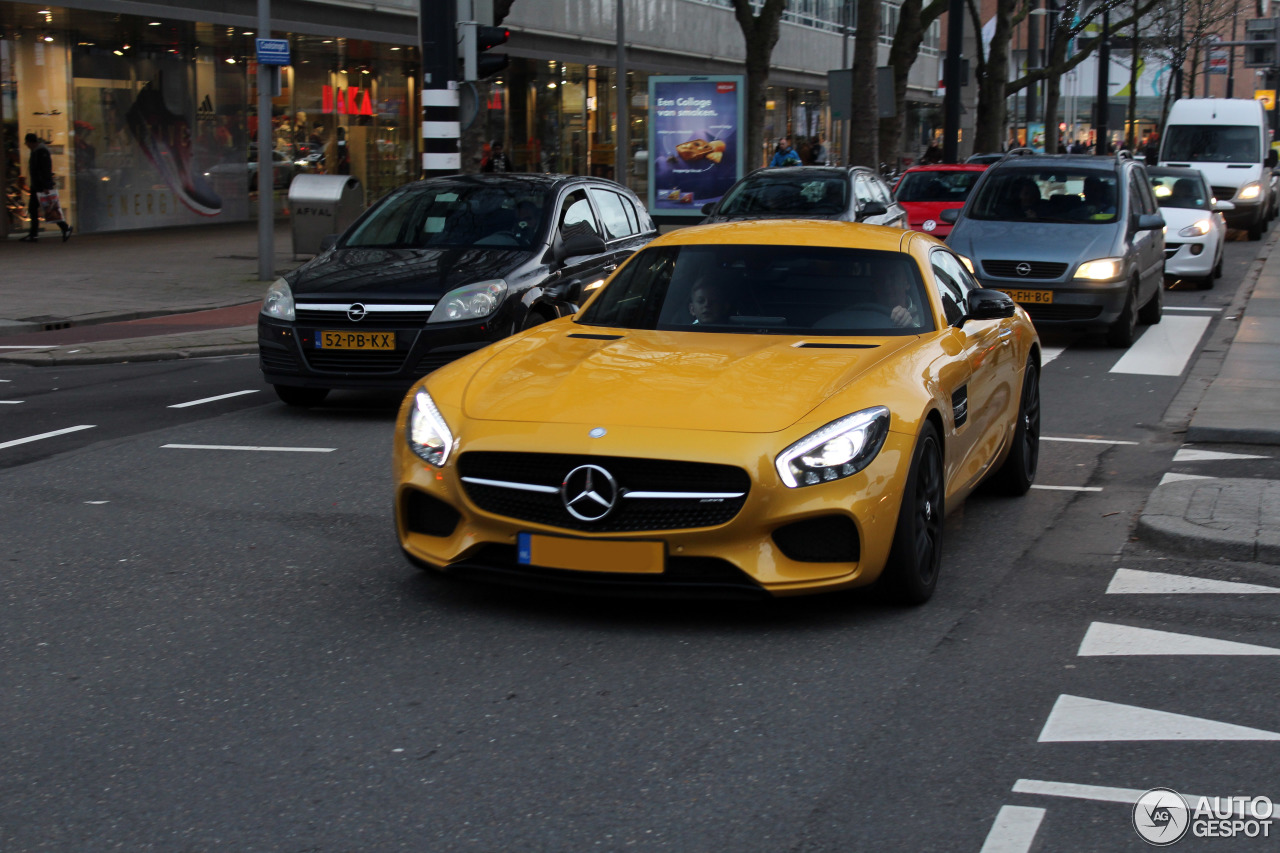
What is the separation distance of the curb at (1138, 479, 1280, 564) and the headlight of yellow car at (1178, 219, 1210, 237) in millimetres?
14425

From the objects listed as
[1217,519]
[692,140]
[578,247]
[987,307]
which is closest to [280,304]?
[578,247]

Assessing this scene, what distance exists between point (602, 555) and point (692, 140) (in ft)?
74.8

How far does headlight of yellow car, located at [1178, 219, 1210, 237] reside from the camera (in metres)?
21.1

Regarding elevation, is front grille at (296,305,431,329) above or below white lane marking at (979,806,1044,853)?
above

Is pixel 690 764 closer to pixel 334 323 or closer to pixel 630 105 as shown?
pixel 334 323

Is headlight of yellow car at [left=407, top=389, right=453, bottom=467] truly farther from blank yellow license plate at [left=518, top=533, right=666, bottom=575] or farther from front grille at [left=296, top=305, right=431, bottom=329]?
front grille at [left=296, top=305, right=431, bottom=329]

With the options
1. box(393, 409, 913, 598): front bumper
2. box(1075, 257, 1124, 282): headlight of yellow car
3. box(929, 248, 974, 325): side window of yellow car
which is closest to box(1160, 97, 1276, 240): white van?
box(1075, 257, 1124, 282): headlight of yellow car

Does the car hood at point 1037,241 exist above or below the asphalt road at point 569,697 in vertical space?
above

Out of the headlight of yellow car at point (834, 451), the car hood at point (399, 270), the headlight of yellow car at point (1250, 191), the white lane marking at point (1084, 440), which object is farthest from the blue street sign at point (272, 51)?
the headlight of yellow car at point (1250, 191)

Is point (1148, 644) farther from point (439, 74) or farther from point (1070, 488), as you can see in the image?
point (439, 74)

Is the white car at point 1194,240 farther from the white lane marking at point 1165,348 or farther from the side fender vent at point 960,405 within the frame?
the side fender vent at point 960,405

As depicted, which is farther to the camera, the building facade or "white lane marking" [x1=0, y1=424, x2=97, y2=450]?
the building facade

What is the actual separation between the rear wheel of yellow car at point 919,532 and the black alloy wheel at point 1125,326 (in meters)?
9.27

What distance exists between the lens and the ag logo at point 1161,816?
3688 mm
